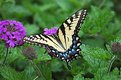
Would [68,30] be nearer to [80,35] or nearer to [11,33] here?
[11,33]

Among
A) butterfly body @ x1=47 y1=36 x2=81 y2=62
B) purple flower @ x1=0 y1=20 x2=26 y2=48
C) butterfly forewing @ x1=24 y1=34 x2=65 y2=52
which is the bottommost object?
butterfly body @ x1=47 y1=36 x2=81 y2=62

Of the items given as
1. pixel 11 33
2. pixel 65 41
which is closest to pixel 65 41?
pixel 65 41

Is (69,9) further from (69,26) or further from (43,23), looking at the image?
(69,26)

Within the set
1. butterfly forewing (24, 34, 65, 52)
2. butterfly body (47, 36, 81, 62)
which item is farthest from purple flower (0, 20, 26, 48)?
butterfly body (47, 36, 81, 62)

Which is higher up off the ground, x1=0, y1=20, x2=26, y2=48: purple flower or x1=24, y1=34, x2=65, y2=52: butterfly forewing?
x1=0, y1=20, x2=26, y2=48: purple flower

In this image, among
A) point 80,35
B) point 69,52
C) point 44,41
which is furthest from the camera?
point 80,35

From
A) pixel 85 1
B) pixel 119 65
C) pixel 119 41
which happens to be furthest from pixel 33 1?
pixel 119 41

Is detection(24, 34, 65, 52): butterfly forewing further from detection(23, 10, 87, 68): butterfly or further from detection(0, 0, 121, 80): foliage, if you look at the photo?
detection(0, 0, 121, 80): foliage
